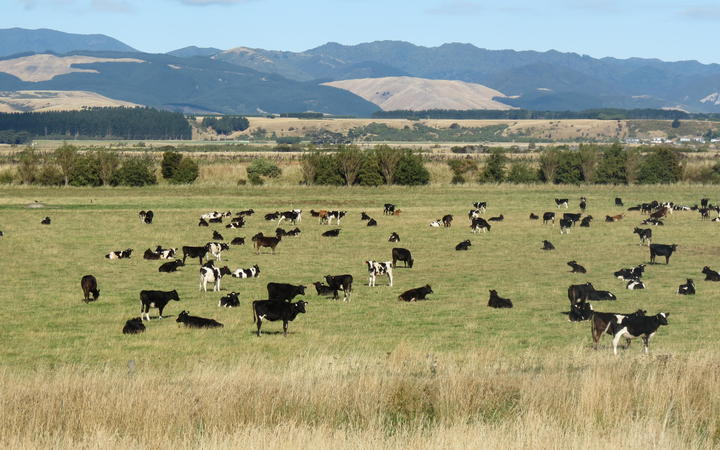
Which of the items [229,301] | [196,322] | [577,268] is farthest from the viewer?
[577,268]

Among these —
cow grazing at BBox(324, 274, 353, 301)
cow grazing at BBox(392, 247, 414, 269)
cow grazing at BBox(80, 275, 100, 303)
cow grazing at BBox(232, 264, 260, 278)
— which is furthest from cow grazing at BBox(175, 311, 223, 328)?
cow grazing at BBox(392, 247, 414, 269)

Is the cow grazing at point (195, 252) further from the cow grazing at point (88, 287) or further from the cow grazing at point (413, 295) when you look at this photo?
the cow grazing at point (413, 295)

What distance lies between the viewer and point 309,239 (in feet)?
157

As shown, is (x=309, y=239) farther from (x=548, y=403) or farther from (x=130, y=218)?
(x=548, y=403)

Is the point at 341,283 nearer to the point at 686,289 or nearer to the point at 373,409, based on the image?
the point at 686,289

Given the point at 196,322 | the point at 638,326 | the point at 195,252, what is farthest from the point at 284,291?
the point at 638,326

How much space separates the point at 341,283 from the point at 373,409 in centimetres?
1617

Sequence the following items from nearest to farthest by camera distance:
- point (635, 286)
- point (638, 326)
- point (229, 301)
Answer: point (638, 326)
point (229, 301)
point (635, 286)

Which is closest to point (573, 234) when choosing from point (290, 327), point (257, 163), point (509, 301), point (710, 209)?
point (710, 209)

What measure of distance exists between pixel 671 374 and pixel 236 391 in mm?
7296

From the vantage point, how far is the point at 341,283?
2927 cm

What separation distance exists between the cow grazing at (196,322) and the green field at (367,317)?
0.96 ft

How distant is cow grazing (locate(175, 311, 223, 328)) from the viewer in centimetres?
2422

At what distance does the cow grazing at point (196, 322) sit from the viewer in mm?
24219
